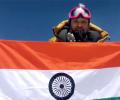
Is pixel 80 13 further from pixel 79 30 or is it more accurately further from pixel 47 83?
pixel 47 83

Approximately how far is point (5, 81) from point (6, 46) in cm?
43

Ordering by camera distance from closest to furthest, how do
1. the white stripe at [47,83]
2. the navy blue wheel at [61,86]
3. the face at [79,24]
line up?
the white stripe at [47,83], the navy blue wheel at [61,86], the face at [79,24]

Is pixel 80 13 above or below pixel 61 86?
above

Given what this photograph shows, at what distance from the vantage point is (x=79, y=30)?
6.18 metres

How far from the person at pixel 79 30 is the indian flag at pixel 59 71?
1.85 feet

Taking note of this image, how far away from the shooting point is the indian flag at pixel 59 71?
529 centimetres

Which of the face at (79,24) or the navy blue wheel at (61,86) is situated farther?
the face at (79,24)

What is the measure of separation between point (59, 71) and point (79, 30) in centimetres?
92

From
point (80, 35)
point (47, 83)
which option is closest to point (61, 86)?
point (47, 83)

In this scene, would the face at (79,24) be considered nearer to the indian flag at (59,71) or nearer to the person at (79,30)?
the person at (79,30)

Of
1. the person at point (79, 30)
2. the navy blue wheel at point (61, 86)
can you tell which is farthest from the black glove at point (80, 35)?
the navy blue wheel at point (61, 86)

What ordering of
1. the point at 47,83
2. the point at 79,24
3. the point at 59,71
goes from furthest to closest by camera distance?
the point at 79,24 < the point at 59,71 < the point at 47,83

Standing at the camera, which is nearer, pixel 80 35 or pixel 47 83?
pixel 47 83

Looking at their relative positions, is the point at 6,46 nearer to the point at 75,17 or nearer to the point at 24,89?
the point at 24,89
